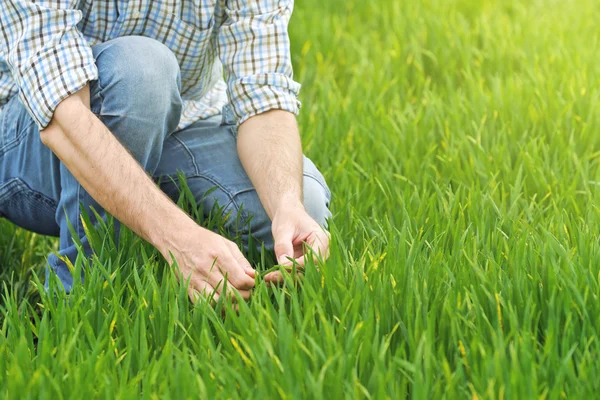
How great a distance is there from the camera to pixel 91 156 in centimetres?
162

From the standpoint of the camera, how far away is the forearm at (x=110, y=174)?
1.60 m

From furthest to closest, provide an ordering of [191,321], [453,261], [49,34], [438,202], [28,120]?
[438,202] < [28,120] < [49,34] < [453,261] < [191,321]

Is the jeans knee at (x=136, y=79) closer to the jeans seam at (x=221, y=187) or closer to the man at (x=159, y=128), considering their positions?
the man at (x=159, y=128)

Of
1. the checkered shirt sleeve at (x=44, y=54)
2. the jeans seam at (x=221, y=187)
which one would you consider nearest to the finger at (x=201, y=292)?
the jeans seam at (x=221, y=187)

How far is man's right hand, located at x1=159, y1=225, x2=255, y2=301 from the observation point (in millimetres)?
1517

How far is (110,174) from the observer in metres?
1.61

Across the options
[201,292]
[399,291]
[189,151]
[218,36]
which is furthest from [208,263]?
[218,36]

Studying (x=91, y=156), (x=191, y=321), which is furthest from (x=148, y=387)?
(x=91, y=156)

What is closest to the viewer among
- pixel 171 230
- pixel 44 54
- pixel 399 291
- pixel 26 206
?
pixel 399 291

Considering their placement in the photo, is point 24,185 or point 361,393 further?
point 24,185

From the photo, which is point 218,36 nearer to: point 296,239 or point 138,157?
point 138,157

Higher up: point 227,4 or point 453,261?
point 227,4

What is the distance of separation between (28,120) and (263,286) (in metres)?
0.70

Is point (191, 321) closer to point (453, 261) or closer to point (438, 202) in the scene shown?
point (453, 261)
